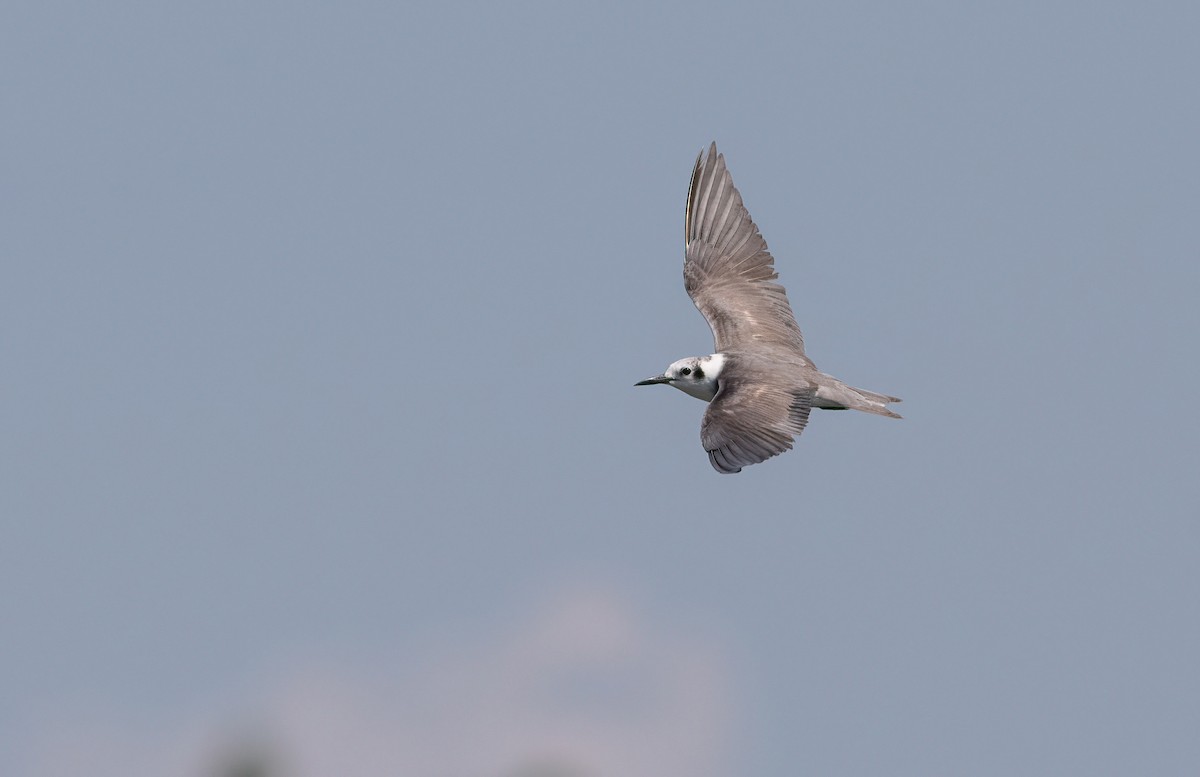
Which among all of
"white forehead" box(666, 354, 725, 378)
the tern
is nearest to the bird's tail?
the tern

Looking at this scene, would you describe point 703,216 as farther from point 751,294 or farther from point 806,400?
point 806,400

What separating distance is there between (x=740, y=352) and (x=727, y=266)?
2.50 metres

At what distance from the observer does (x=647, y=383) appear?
856 inches

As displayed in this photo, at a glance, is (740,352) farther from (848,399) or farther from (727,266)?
(727,266)

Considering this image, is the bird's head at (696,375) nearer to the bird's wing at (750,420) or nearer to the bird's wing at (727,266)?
the bird's wing at (750,420)

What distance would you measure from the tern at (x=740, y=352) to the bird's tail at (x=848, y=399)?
13 millimetres

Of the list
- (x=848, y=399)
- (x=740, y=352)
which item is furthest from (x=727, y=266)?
(x=848, y=399)

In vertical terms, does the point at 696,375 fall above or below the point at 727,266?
below

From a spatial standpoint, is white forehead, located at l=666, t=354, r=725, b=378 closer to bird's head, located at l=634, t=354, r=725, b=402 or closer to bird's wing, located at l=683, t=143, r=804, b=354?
bird's head, located at l=634, t=354, r=725, b=402

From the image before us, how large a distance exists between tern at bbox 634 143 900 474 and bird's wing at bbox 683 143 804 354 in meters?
0.02

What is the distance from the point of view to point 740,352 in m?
21.6

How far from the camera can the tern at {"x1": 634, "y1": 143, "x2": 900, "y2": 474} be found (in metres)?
18.8

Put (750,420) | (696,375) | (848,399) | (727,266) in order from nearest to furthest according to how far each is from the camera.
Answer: (750,420), (848,399), (696,375), (727,266)

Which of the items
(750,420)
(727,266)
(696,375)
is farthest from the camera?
(727,266)
